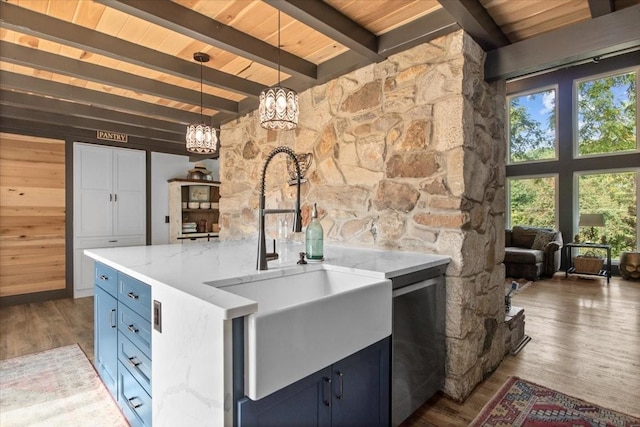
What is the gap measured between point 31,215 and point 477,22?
533cm

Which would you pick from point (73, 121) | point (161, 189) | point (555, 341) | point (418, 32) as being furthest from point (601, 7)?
point (161, 189)

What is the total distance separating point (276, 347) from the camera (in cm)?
101

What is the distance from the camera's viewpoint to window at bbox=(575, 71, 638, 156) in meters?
Result: 5.95

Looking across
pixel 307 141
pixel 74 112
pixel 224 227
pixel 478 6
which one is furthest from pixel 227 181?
pixel 478 6

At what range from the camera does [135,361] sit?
63.9 inches

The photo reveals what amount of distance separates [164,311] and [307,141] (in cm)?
198

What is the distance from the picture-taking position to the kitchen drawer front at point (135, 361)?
4.90ft

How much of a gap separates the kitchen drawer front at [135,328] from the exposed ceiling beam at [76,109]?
2.79 metres

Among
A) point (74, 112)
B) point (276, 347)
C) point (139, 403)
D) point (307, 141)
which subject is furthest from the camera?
point (74, 112)

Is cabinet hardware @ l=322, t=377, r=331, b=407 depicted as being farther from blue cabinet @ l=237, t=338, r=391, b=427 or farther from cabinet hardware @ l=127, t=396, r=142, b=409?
cabinet hardware @ l=127, t=396, r=142, b=409

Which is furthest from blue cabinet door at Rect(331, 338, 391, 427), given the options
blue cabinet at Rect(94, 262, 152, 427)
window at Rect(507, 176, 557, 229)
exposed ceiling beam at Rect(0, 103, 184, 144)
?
window at Rect(507, 176, 557, 229)

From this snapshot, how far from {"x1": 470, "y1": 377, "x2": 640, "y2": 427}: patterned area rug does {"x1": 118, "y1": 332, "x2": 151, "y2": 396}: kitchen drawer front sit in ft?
5.43

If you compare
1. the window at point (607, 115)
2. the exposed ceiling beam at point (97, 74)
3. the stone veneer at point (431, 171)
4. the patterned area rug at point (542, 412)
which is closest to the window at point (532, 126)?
the window at point (607, 115)

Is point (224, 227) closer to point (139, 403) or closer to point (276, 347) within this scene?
point (139, 403)
